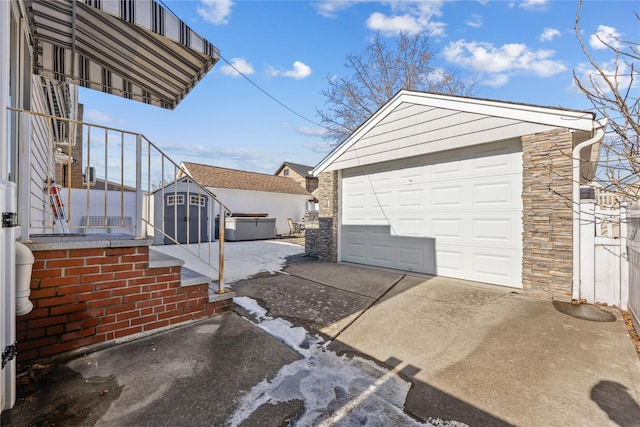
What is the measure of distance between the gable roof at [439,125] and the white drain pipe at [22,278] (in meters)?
5.34

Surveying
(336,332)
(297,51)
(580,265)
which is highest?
(297,51)

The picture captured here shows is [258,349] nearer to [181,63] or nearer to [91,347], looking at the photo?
[91,347]

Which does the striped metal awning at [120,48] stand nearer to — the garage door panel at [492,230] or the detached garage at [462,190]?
the detached garage at [462,190]

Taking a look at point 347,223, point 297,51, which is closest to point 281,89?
point 297,51

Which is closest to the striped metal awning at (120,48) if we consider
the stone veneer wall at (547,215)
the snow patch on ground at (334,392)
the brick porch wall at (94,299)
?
the brick porch wall at (94,299)

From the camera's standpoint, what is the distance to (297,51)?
10484 millimetres

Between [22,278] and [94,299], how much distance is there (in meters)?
0.64

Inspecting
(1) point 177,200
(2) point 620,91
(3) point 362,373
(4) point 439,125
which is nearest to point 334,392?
(3) point 362,373

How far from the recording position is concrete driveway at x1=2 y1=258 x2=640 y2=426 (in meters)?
1.70

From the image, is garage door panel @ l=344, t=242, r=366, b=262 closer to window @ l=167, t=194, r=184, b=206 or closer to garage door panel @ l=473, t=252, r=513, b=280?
garage door panel @ l=473, t=252, r=513, b=280

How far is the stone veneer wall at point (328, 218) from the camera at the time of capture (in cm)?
686

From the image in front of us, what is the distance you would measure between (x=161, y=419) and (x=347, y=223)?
5.48 meters

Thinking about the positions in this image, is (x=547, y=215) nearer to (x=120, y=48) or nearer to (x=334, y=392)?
(x=334, y=392)

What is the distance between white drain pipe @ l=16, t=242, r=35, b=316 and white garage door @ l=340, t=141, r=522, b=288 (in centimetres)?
528
